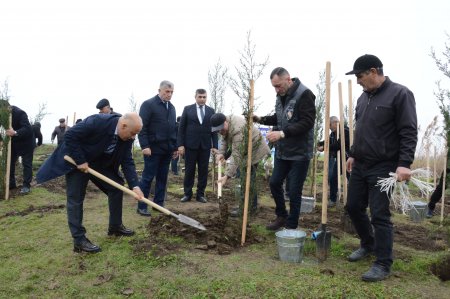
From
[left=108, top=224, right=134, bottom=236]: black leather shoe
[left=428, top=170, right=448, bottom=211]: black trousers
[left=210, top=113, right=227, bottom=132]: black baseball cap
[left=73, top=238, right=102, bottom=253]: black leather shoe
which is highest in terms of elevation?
[left=210, top=113, right=227, bottom=132]: black baseball cap

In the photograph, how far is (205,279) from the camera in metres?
3.94

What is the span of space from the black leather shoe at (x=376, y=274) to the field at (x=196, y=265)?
0.07m

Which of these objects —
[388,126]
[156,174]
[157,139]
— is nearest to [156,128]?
[157,139]

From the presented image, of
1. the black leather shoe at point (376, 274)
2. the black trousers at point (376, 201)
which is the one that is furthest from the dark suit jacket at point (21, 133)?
the black leather shoe at point (376, 274)

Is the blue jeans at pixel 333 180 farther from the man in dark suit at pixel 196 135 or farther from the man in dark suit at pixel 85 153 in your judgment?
the man in dark suit at pixel 85 153

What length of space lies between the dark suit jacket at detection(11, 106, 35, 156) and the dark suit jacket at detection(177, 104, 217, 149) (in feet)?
11.9

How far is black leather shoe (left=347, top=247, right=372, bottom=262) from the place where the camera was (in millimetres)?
4488

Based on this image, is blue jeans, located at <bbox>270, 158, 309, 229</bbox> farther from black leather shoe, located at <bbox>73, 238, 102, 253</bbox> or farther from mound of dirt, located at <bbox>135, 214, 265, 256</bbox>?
black leather shoe, located at <bbox>73, 238, 102, 253</bbox>

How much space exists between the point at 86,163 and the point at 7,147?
472 cm

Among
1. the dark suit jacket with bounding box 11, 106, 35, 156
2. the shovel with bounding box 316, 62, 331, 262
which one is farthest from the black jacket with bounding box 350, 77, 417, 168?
the dark suit jacket with bounding box 11, 106, 35, 156

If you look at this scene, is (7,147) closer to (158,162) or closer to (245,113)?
(158,162)

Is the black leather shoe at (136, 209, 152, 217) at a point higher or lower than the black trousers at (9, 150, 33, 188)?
lower

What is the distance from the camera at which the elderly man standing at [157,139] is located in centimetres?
656

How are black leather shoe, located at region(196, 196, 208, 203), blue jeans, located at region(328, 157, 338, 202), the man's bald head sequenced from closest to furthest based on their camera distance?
the man's bald head
black leather shoe, located at region(196, 196, 208, 203)
blue jeans, located at region(328, 157, 338, 202)
